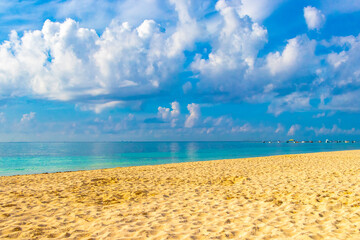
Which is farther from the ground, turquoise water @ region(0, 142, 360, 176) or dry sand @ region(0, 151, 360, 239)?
dry sand @ region(0, 151, 360, 239)

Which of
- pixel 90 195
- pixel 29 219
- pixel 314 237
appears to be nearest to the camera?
pixel 314 237

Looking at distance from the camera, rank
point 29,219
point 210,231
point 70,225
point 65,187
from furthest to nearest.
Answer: point 65,187 < point 29,219 < point 70,225 < point 210,231

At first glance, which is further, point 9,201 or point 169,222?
point 9,201

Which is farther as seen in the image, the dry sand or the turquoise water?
the turquoise water

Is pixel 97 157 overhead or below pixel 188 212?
below

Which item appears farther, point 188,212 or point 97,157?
point 97,157

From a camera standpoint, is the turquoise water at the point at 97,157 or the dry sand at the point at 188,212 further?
the turquoise water at the point at 97,157

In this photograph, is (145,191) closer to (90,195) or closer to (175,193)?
(175,193)

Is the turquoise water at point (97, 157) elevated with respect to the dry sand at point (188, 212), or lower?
lower

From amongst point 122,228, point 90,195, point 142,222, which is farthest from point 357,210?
point 90,195

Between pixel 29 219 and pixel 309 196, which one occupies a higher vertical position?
pixel 309 196

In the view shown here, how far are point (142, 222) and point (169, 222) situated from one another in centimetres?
70

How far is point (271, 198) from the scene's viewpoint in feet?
27.9

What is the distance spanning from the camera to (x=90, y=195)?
32.1ft
